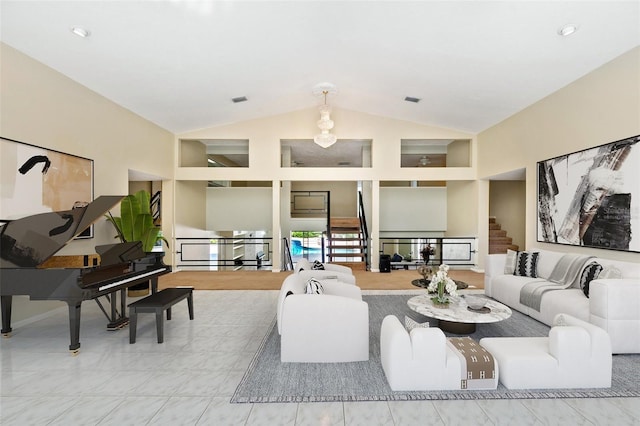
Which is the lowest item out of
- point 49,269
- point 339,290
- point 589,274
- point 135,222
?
point 339,290

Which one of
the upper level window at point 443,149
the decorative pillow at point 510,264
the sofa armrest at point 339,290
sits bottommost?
the sofa armrest at point 339,290

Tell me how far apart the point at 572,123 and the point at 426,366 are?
15.3 feet

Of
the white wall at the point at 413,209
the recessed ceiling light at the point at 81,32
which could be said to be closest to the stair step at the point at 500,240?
the white wall at the point at 413,209

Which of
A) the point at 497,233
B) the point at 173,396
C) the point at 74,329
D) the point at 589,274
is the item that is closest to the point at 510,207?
the point at 497,233

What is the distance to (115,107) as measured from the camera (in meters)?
5.46

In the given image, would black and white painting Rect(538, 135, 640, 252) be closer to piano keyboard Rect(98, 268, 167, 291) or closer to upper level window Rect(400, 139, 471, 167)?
upper level window Rect(400, 139, 471, 167)

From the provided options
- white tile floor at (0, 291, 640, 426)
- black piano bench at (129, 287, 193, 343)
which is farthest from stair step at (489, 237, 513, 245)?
black piano bench at (129, 287, 193, 343)

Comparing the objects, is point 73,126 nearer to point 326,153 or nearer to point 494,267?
point 494,267

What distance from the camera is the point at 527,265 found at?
4.77 metres

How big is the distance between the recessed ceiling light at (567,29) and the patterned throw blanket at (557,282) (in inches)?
112

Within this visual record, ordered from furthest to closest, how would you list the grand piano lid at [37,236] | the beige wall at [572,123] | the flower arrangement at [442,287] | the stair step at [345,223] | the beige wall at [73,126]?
the stair step at [345,223]
the beige wall at [572,123]
the beige wall at [73,126]
the flower arrangement at [442,287]
the grand piano lid at [37,236]

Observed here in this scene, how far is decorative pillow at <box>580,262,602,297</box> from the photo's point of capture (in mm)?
3598

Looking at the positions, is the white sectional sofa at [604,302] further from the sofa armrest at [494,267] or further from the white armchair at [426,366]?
the white armchair at [426,366]

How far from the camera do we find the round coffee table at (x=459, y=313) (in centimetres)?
313
